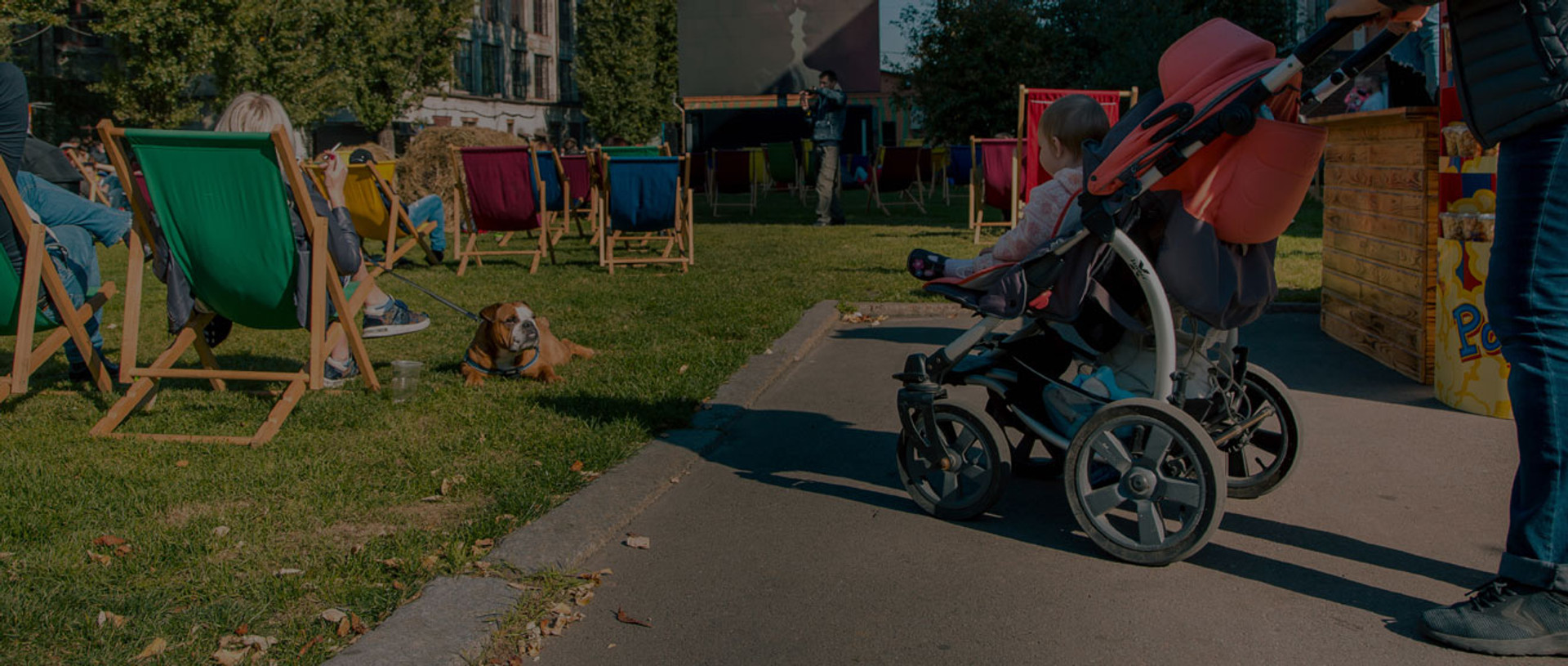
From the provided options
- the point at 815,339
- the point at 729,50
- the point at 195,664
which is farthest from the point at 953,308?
the point at 729,50

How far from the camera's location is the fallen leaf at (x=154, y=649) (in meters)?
2.70

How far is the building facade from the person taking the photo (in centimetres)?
5415

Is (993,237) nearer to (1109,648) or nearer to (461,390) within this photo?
(461,390)

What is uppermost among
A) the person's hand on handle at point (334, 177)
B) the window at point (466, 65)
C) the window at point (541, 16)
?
the window at point (541, 16)

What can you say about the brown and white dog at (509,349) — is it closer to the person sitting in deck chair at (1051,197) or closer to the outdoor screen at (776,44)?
the person sitting in deck chair at (1051,197)

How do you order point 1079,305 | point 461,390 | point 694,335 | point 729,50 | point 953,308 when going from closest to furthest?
point 1079,305 → point 461,390 → point 694,335 → point 953,308 → point 729,50

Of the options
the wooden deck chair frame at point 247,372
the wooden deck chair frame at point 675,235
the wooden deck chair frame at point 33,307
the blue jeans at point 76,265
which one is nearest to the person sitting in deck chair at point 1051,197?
the wooden deck chair frame at point 247,372

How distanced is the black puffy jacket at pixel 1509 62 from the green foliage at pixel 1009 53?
63.2ft

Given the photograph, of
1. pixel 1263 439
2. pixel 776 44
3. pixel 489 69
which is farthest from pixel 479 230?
pixel 489 69

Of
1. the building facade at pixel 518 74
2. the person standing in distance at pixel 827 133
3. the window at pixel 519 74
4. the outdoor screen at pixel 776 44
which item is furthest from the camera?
the window at pixel 519 74

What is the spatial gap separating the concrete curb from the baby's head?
1688 mm

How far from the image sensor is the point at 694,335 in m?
7.16

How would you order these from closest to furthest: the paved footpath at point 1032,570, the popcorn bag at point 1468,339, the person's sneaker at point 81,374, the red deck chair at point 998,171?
the paved footpath at point 1032,570
the popcorn bag at point 1468,339
the person's sneaker at point 81,374
the red deck chair at point 998,171

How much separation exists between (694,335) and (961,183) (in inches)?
623
